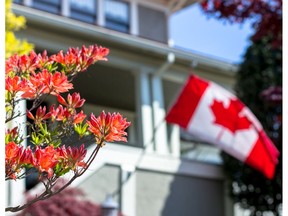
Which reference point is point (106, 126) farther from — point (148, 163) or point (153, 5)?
point (153, 5)

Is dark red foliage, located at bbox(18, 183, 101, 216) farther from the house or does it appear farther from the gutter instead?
the gutter

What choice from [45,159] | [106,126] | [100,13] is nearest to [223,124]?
[100,13]

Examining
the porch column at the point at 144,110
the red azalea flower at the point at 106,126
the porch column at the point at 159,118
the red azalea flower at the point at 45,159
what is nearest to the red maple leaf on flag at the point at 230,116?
the porch column at the point at 159,118

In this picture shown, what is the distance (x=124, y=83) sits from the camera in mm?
13188

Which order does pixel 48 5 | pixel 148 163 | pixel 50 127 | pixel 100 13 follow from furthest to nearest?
1. pixel 100 13
2. pixel 48 5
3. pixel 148 163
4. pixel 50 127

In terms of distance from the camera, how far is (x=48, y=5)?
11969 millimetres

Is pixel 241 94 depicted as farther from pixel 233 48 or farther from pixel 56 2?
pixel 56 2

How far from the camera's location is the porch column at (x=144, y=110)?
37.2 ft

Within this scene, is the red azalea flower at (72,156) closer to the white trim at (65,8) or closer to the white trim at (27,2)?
the white trim at (27,2)

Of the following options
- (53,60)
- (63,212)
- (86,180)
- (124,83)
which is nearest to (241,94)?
(124,83)

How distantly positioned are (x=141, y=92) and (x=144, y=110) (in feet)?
1.26

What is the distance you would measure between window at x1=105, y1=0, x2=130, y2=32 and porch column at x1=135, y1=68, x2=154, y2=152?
157 centimetres

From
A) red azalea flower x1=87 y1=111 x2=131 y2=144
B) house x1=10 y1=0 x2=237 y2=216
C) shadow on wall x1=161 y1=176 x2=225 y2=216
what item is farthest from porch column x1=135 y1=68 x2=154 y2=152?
red azalea flower x1=87 y1=111 x2=131 y2=144

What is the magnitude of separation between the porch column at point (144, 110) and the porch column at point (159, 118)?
10 centimetres
